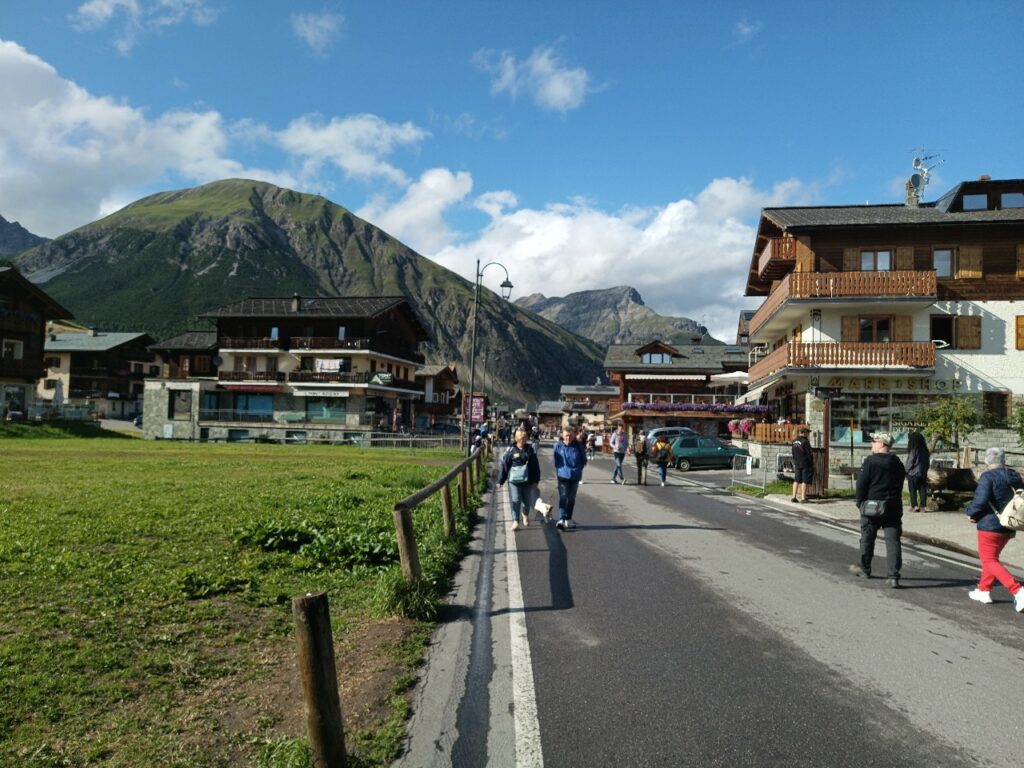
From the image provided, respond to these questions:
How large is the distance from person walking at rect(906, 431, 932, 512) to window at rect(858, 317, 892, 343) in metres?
16.1

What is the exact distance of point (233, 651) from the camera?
197 inches

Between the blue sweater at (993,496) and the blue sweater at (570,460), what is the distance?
18.4 ft

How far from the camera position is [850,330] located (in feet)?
94.6

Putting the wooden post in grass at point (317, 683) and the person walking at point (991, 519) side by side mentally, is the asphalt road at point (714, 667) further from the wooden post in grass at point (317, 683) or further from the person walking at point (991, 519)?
the wooden post in grass at point (317, 683)

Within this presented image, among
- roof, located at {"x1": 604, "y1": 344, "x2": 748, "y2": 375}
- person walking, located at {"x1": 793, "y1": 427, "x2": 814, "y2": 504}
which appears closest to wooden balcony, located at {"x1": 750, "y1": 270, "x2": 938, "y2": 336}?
person walking, located at {"x1": 793, "y1": 427, "x2": 814, "y2": 504}

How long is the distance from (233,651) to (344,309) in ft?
177

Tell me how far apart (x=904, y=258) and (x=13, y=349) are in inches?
2180

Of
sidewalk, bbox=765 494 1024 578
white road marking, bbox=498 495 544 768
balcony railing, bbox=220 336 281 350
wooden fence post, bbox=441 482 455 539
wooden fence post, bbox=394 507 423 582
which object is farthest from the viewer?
balcony railing, bbox=220 336 281 350

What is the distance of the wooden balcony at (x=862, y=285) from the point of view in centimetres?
2748

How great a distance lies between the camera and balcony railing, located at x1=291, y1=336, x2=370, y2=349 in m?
55.7

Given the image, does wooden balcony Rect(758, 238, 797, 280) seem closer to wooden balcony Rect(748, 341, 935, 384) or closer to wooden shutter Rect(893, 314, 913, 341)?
wooden shutter Rect(893, 314, 913, 341)

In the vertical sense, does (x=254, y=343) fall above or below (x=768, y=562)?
above

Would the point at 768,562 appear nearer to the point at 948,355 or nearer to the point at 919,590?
the point at 919,590

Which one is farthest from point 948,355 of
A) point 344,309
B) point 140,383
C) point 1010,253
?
point 140,383
